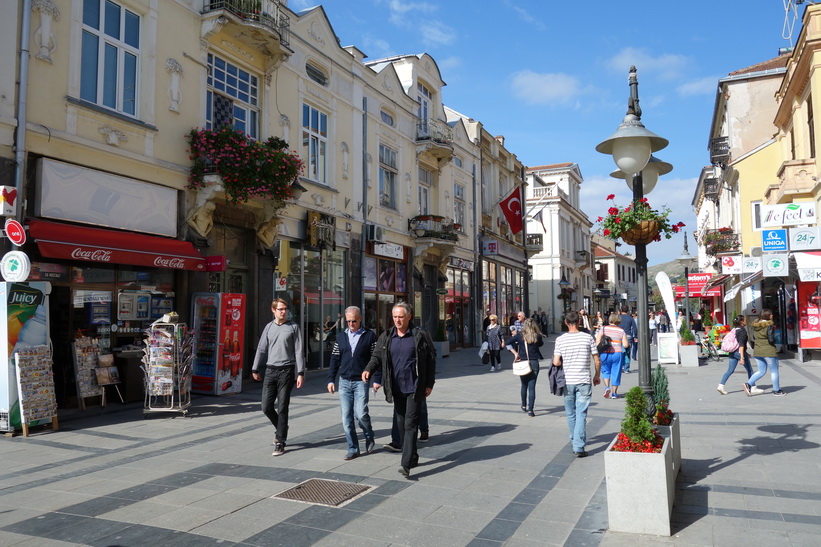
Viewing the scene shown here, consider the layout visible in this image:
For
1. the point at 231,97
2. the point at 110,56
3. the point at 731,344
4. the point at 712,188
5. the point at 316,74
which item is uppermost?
the point at 712,188

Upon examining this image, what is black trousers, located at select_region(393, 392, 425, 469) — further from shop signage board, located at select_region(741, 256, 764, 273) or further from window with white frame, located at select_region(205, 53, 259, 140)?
shop signage board, located at select_region(741, 256, 764, 273)

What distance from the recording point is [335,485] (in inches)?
240

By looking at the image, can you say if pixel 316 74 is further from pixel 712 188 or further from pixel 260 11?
pixel 712 188

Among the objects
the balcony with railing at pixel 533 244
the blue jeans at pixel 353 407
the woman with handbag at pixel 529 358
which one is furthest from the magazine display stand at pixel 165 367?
the balcony with railing at pixel 533 244

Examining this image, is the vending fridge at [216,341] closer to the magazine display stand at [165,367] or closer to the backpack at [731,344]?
the magazine display stand at [165,367]

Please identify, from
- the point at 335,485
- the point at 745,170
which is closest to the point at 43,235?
the point at 335,485

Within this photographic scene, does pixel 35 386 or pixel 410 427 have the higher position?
pixel 35 386

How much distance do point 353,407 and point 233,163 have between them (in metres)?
7.42

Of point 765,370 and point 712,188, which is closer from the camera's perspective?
point 765,370

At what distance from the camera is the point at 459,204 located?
93.2ft

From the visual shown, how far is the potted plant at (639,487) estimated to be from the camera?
463 centimetres

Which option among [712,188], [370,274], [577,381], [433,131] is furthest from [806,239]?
[712,188]

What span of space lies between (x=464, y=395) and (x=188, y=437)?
6062 millimetres

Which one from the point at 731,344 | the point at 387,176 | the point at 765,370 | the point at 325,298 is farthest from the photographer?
the point at 387,176
